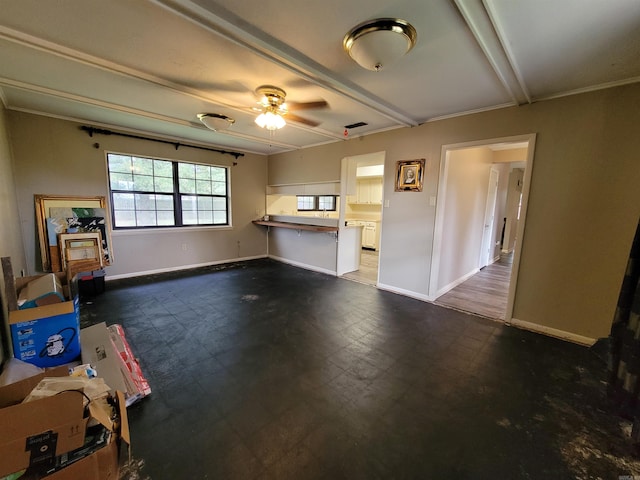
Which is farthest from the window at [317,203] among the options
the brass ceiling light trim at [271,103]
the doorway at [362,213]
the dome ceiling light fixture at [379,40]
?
the dome ceiling light fixture at [379,40]

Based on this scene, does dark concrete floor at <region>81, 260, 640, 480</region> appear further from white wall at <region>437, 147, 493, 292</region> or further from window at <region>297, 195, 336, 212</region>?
window at <region>297, 195, 336, 212</region>

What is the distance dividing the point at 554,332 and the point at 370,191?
5137 mm

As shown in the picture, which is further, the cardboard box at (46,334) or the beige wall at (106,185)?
the beige wall at (106,185)

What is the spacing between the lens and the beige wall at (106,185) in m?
3.48

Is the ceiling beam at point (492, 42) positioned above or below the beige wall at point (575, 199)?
above

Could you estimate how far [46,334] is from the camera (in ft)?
5.63

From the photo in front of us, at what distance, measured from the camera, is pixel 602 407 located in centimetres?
173

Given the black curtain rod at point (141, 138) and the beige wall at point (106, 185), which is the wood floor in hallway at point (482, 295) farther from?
the black curtain rod at point (141, 138)

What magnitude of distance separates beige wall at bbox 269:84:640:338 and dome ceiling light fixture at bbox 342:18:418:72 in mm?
1885

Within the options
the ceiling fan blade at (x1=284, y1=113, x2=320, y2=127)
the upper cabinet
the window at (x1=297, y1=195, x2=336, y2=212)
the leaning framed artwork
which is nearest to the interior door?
the leaning framed artwork

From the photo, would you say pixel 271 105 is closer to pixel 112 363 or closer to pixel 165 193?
pixel 112 363

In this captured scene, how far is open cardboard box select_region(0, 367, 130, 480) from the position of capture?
959 millimetres

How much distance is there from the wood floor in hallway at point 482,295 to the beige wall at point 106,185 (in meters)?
4.34

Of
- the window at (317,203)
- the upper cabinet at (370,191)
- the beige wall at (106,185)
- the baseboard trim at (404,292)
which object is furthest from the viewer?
the upper cabinet at (370,191)
